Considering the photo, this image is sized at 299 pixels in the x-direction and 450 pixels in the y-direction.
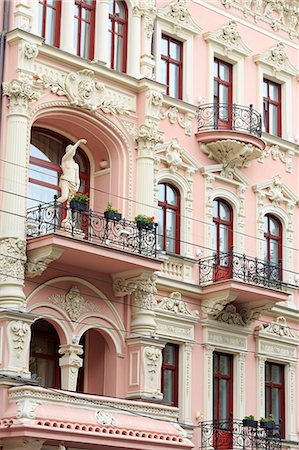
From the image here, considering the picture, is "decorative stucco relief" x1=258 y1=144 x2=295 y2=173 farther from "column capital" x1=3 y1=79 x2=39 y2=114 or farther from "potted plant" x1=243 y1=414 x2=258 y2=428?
"column capital" x1=3 y1=79 x2=39 y2=114

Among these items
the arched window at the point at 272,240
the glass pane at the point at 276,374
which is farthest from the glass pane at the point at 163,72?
the glass pane at the point at 276,374

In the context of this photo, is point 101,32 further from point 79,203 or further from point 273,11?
point 273,11

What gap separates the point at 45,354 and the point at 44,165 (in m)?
4.73

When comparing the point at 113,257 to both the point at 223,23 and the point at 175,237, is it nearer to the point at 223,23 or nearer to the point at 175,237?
the point at 175,237

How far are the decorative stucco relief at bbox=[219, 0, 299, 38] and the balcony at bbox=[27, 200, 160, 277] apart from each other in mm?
9256

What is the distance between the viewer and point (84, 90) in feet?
91.1

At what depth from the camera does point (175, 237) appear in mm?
30078

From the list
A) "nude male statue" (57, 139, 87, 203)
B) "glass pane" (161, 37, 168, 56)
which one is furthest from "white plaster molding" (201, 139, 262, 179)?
"nude male statue" (57, 139, 87, 203)

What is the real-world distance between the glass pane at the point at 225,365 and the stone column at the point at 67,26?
30.4 ft

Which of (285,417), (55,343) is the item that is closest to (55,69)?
(55,343)

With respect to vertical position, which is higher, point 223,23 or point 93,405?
point 223,23

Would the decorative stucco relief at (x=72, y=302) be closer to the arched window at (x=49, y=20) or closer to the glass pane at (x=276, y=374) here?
the arched window at (x=49, y=20)

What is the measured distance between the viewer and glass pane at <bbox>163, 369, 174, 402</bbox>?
94.1 ft

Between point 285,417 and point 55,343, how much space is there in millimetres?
Result: 7679
